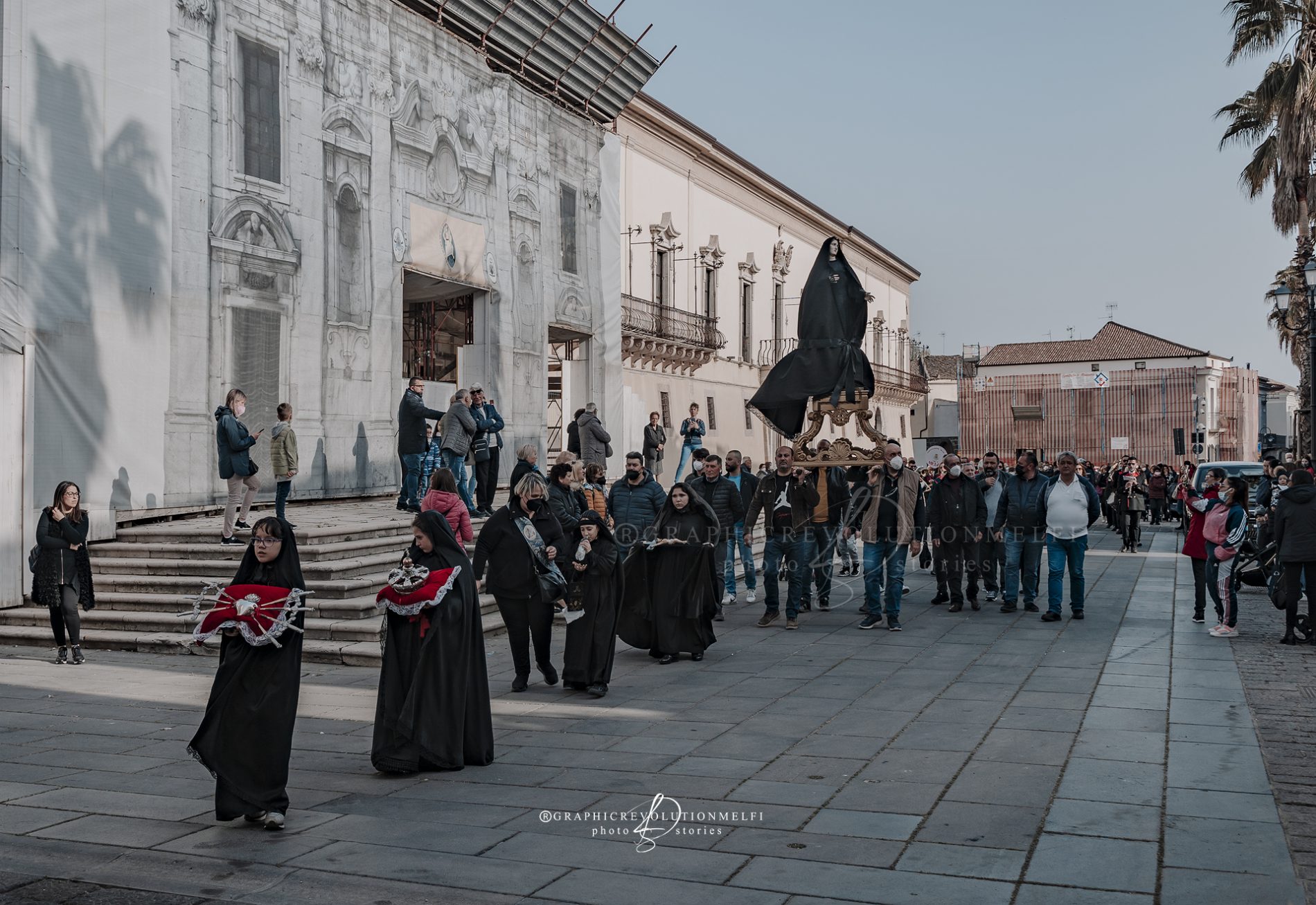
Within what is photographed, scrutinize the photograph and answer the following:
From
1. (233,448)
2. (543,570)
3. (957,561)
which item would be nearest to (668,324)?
(957,561)

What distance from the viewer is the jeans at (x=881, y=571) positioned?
12.7m

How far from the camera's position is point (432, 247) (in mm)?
20484

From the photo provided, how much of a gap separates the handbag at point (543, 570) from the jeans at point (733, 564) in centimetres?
525

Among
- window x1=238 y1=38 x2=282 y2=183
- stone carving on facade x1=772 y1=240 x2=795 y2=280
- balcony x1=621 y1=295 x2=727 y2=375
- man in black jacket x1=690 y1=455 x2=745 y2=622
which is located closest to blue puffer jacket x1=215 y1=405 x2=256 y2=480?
window x1=238 y1=38 x2=282 y2=183

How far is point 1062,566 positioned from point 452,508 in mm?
6757

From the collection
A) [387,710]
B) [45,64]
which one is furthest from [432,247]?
[387,710]

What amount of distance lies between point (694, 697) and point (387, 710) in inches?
113

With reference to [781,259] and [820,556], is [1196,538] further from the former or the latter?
[781,259]

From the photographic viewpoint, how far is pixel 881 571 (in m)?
13.2

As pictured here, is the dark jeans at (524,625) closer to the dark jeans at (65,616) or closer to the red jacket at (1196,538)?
the dark jeans at (65,616)

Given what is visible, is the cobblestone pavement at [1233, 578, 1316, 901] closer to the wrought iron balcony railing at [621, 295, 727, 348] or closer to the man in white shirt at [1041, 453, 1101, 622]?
the man in white shirt at [1041, 453, 1101, 622]

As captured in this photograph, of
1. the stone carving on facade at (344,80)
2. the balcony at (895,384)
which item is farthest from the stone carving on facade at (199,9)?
the balcony at (895,384)

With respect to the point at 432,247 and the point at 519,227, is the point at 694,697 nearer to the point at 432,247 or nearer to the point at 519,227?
the point at 432,247

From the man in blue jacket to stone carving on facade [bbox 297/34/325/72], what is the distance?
11357 millimetres
